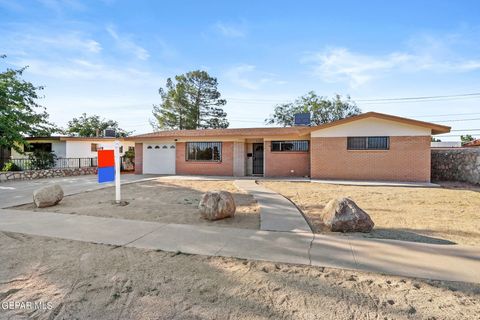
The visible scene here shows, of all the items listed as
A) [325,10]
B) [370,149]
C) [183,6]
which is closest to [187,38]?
[183,6]

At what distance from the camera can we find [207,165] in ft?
59.9

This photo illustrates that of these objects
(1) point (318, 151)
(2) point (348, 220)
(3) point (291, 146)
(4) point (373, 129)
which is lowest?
(2) point (348, 220)

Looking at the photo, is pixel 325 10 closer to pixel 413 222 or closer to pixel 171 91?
pixel 413 222

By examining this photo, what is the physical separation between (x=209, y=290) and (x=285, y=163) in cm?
1401

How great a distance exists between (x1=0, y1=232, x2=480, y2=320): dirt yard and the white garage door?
49.9 feet

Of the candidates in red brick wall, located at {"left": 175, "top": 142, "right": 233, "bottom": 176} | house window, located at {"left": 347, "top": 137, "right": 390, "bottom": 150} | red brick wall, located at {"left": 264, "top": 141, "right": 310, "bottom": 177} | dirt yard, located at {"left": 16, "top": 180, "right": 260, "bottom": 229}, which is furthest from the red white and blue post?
house window, located at {"left": 347, "top": 137, "right": 390, "bottom": 150}

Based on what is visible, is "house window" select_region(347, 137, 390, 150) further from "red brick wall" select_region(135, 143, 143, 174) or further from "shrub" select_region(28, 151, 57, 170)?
"shrub" select_region(28, 151, 57, 170)

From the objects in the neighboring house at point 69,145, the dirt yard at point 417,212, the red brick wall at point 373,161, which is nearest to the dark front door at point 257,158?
the red brick wall at point 373,161

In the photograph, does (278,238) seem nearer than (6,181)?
Yes

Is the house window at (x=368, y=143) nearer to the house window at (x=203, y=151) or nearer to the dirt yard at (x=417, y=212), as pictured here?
the dirt yard at (x=417, y=212)

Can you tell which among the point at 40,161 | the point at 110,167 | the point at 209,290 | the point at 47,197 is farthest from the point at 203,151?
the point at 209,290

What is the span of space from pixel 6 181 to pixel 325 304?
17.7 metres

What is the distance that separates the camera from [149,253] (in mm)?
4219

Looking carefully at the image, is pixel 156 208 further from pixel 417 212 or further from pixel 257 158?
pixel 257 158
